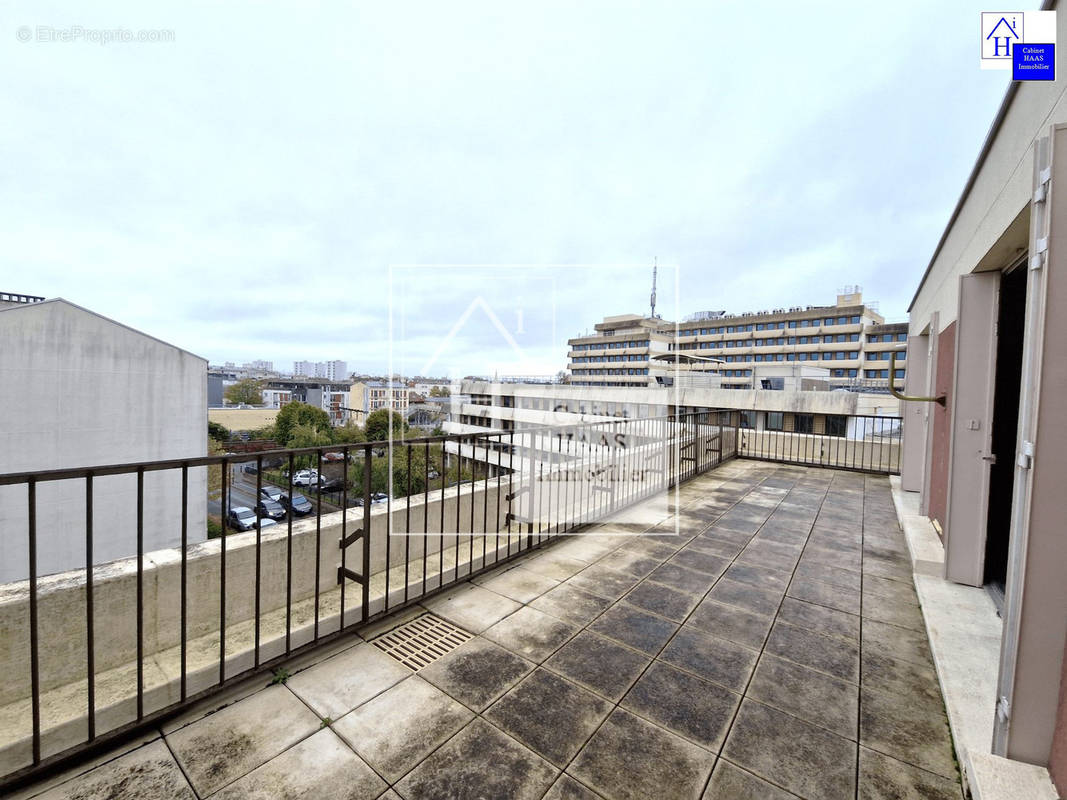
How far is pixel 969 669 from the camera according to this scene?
6.74 ft

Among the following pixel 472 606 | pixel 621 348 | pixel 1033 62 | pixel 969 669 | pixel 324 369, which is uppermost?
pixel 621 348

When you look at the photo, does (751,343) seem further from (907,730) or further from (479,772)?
(479,772)

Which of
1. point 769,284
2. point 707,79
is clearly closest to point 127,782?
point 707,79

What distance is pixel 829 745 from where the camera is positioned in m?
1.68

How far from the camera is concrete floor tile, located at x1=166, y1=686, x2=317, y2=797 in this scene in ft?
4.87

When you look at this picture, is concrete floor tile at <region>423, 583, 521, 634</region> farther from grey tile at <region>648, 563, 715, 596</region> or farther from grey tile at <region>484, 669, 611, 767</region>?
grey tile at <region>648, 563, 715, 596</region>

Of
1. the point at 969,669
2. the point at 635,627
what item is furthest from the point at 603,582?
the point at 969,669

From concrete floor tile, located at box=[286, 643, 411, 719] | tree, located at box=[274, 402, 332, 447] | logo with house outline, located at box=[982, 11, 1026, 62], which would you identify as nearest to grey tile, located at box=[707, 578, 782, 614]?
concrete floor tile, located at box=[286, 643, 411, 719]

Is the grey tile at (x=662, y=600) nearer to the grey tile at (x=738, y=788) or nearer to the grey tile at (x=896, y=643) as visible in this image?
the grey tile at (x=896, y=643)

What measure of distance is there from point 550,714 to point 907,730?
61.6 inches

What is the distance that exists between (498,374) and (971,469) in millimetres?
9131

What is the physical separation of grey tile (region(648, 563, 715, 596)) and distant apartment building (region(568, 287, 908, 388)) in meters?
39.0

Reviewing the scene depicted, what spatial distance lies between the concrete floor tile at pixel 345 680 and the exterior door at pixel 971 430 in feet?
12.9

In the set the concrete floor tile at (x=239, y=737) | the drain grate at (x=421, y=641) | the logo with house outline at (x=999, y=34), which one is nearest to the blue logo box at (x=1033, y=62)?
the logo with house outline at (x=999, y=34)
